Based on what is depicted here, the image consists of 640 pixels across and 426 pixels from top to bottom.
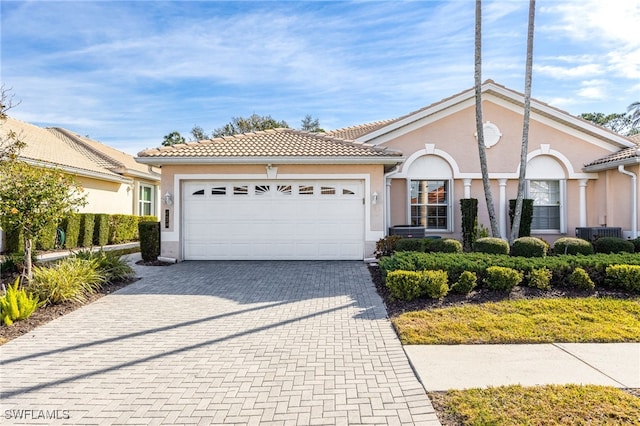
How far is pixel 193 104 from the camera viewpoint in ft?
73.6

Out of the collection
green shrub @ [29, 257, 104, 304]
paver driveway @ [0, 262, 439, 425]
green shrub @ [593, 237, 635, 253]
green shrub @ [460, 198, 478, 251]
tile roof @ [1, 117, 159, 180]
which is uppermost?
tile roof @ [1, 117, 159, 180]

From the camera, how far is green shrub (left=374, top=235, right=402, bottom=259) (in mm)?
10469

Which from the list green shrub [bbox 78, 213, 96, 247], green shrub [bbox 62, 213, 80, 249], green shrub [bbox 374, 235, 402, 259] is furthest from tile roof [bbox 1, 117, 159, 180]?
green shrub [bbox 374, 235, 402, 259]

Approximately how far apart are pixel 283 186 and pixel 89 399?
8.42 metres

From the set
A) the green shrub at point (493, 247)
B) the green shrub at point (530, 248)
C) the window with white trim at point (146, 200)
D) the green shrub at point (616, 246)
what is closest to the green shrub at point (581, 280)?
the green shrub at point (530, 248)

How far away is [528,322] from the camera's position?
18.6ft

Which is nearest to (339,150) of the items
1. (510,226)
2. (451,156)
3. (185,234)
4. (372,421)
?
(451,156)

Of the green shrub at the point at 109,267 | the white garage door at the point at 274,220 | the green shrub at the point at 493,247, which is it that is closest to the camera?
the green shrub at the point at 109,267

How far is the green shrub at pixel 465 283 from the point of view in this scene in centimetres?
693

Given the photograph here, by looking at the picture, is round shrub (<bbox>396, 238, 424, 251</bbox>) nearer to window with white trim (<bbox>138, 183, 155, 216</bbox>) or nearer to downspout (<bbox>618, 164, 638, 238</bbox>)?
downspout (<bbox>618, 164, 638, 238</bbox>)

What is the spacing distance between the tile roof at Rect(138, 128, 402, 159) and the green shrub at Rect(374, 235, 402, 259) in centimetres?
246

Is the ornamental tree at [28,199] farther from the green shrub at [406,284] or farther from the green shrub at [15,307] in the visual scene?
the green shrub at [406,284]

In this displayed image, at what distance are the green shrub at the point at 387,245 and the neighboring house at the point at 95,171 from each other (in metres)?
9.24

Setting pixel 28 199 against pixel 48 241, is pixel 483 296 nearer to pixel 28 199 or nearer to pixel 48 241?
pixel 28 199
